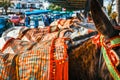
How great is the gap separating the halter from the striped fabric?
246 millimetres

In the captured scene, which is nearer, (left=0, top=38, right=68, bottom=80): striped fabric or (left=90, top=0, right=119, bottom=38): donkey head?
(left=90, top=0, right=119, bottom=38): donkey head

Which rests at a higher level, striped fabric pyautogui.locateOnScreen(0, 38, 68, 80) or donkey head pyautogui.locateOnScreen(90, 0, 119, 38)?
donkey head pyautogui.locateOnScreen(90, 0, 119, 38)

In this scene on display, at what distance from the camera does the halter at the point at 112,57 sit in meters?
1.72

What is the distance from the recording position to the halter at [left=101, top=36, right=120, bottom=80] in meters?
1.72

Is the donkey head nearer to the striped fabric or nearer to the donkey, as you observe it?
the donkey

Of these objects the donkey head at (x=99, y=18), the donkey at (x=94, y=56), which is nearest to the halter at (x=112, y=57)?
the donkey at (x=94, y=56)

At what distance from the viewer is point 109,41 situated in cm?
174

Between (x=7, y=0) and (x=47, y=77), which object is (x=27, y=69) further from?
(x=7, y=0)

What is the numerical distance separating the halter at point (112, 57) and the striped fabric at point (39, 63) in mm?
246

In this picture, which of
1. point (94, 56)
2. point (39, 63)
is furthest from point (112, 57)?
point (39, 63)

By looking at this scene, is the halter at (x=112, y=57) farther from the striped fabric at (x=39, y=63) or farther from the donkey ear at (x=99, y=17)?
the striped fabric at (x=39, y=63)

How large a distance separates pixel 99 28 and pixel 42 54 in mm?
447

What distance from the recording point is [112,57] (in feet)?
5.67

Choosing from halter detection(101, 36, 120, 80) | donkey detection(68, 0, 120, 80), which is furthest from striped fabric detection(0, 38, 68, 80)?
halter detection(101, 36, 120, 80)
